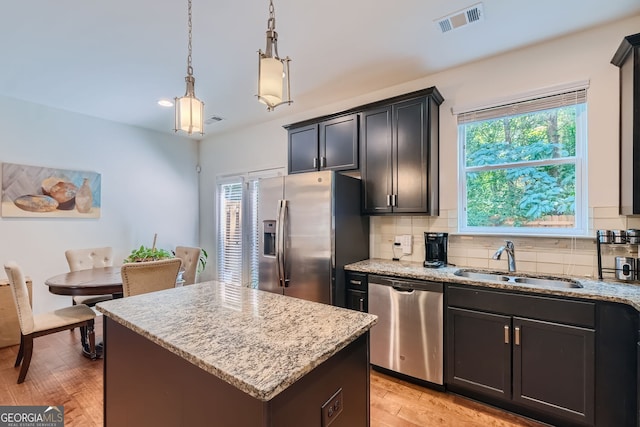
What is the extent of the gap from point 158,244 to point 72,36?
315 cm

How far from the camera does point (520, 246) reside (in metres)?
2.52

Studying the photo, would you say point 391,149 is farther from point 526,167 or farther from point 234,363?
point 234,363

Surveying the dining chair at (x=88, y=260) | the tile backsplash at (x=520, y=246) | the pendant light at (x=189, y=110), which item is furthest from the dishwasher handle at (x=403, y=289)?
the dining chair at (x=88, y=260)

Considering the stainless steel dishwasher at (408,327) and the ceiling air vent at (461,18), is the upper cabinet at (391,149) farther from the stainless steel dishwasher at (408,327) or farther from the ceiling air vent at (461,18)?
the stainless steel dishwasher at (408,327)

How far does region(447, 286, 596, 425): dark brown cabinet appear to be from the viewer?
183cm

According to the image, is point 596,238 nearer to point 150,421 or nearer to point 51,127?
point 150,421

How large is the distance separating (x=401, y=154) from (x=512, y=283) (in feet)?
4.62

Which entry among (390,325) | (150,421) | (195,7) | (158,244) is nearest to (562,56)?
(390,325)

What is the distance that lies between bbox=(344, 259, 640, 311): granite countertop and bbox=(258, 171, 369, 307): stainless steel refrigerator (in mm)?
233

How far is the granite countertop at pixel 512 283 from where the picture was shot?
69.0 inches

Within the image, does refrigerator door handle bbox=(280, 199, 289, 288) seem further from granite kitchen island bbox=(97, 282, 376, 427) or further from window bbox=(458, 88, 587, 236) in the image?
window bbox=(458, 88, 587, 236)

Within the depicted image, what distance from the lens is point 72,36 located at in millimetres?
2350

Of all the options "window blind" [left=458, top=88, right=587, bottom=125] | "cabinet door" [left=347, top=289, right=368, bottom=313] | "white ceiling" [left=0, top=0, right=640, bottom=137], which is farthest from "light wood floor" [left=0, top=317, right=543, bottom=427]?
"white ceiling" [left=0, top=0, right=640, bottom=137]

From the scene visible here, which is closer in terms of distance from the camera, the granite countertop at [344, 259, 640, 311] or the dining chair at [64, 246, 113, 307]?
the granite countertop at [344, 259, 640, 311]
